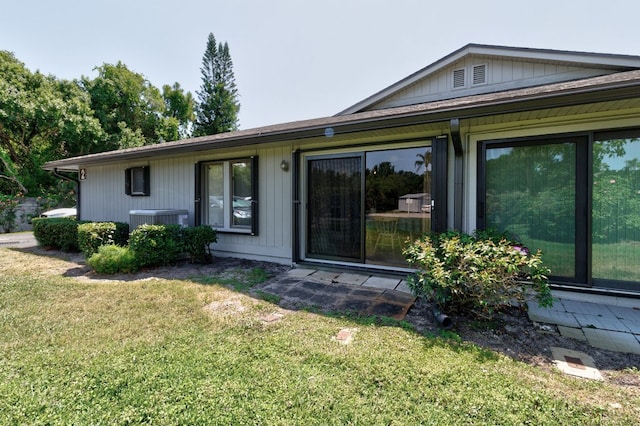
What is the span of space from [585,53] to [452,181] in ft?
10.8

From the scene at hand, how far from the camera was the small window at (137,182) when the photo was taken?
7273 mm

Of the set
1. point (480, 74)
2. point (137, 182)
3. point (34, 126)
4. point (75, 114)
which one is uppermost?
point (75, 114)

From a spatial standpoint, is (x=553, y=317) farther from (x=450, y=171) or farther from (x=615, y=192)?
(x=450, y=171)

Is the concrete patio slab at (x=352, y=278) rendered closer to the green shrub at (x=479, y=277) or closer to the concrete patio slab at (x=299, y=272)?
the concrete patio slab at (x=299, y=272)

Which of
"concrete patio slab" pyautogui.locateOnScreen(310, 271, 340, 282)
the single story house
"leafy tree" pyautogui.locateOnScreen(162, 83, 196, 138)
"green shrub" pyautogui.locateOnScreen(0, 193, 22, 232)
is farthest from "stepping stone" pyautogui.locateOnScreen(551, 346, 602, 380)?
"leafy tree" pyautogui.locateOnScreen(162, 83, 196, 138)

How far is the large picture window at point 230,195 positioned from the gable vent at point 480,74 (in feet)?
14.9

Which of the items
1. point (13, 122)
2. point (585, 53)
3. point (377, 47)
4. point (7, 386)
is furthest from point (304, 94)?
point (13, 122)

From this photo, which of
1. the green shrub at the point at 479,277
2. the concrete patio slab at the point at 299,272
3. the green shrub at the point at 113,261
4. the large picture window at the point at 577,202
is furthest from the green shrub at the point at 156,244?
the large picture window at the point at 577,202

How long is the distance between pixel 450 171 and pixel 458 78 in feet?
9.40

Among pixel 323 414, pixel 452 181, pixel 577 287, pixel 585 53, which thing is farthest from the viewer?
pixel 585 53

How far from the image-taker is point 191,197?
21.7ft

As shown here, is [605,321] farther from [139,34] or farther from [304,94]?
[139,34]

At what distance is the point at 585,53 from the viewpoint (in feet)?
15.8

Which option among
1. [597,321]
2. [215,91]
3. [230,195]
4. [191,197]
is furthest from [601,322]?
[215,91]
